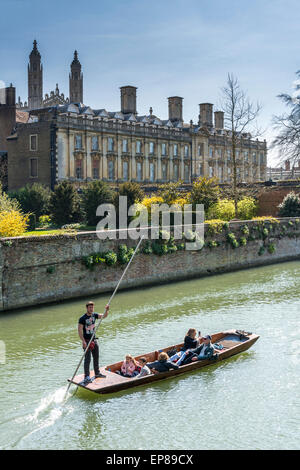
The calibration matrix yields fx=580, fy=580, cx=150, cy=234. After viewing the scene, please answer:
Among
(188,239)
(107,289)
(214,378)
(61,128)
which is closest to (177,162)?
(61,128)

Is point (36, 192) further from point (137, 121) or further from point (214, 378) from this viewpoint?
point (214, 378)

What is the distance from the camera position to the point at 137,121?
5853 centimetres

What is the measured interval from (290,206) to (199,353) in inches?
1034

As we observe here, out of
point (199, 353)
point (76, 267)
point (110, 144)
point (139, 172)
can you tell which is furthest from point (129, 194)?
point (139, 172)

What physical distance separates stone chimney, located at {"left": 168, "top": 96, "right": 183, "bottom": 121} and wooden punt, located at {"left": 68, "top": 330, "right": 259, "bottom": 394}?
2144 inches

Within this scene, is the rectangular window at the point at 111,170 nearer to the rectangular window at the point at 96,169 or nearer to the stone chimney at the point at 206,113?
the rectangular window at the point at 96,169

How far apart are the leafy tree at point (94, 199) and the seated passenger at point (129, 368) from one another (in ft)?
76.9

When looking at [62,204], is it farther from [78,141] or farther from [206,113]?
[206,113]

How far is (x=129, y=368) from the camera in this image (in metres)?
12.3

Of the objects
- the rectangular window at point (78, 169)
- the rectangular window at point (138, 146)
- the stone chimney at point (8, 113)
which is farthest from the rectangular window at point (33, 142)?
the rectangular window at point (138, 146)

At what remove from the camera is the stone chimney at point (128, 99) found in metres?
60.6

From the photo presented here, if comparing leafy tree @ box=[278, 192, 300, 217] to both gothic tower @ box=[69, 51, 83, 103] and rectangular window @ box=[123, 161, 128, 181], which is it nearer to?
rectangular window @ box=[123, 161, 128, 181]

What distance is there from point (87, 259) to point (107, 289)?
1.68 meters

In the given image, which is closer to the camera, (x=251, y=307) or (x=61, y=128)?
(x=251, y=307)
